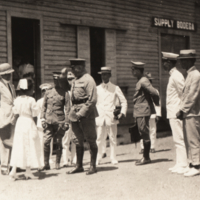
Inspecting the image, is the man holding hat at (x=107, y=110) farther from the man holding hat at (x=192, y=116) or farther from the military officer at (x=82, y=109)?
the man holding hat at (x=192, y=116)

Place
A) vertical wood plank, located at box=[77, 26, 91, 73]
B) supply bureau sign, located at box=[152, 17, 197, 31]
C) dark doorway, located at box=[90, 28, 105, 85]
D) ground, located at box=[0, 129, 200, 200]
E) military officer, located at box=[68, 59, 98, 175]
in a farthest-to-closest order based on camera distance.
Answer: supply bureau sign, located at box=[152, 17, 197, 31] < dark doorway, located at box=[90, 28, 105, 85] < vertical wood plank, located at box=[77, 26, 91, 73] < military officer, located at box=[68, 59, 98, 175] < ground, located at box=[0, 129, 200, 200]

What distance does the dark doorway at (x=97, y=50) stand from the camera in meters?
11.6

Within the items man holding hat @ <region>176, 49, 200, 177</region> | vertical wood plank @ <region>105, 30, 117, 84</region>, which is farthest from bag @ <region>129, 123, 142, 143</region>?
vertical wood plank @ <region>105, 30, 117, 84</region>

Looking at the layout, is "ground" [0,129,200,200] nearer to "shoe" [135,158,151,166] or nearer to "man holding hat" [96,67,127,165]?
"shoe" [135,158,151,166]

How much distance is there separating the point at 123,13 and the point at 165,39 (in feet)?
8.48

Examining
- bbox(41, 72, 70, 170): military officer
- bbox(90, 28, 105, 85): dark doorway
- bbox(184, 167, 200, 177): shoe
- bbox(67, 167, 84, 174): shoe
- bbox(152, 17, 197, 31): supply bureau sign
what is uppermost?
bbox(152, 17, 197, 31): supply bureau sign

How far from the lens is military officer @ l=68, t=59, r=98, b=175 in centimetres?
698

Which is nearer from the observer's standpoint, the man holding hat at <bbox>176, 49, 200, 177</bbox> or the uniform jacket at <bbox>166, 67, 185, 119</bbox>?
the man holding hat at <bbox>176, 49, 200, 177</bbox>

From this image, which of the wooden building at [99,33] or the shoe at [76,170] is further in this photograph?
the wooden building at [99,33]

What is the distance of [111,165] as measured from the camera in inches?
315

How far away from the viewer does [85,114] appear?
6926mm

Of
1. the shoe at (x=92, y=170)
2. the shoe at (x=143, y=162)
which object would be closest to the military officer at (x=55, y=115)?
the shoe at (x=92, y=170)

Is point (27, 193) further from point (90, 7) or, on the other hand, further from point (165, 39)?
point (165, 39)

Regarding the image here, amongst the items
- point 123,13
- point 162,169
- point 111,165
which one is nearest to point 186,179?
point 162,169
